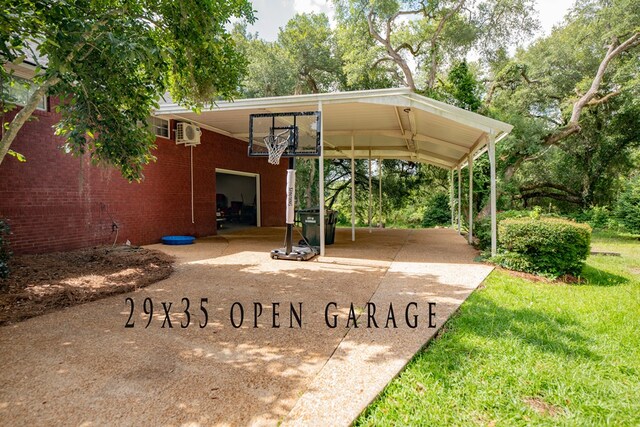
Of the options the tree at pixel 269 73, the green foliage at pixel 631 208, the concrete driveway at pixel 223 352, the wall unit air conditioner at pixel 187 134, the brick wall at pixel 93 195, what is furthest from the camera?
the tree at pixel 269 73

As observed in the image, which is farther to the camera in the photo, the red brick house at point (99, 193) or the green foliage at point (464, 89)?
the green foliage at point (464, 89)

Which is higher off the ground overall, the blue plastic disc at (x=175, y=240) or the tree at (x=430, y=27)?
the tree at (x=430, y=27)

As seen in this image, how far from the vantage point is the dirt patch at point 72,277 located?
12.8ft

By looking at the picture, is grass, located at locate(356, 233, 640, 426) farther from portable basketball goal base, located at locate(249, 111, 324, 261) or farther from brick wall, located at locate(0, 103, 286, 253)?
brick wall, located at locate(0, 103, 286, 253)

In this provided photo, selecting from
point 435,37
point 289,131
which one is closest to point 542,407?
point 289,131

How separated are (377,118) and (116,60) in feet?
18.2

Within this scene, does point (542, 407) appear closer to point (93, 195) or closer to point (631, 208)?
point (93, 195)

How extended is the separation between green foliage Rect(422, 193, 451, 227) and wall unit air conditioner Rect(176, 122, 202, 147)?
12527 mm

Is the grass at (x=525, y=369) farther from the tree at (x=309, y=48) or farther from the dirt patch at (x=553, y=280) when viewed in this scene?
the tree at (x=309, y=48)

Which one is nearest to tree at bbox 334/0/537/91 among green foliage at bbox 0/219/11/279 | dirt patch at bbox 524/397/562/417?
green foliage at bbox 0/219/11/279

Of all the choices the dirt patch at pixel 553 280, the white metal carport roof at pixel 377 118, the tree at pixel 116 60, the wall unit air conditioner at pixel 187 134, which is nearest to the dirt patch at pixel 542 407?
the dirt patch at pixel 553 280

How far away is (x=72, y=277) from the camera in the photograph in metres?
5.03

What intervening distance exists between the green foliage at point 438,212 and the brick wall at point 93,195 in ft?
35.9

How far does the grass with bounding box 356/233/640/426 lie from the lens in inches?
82.9
